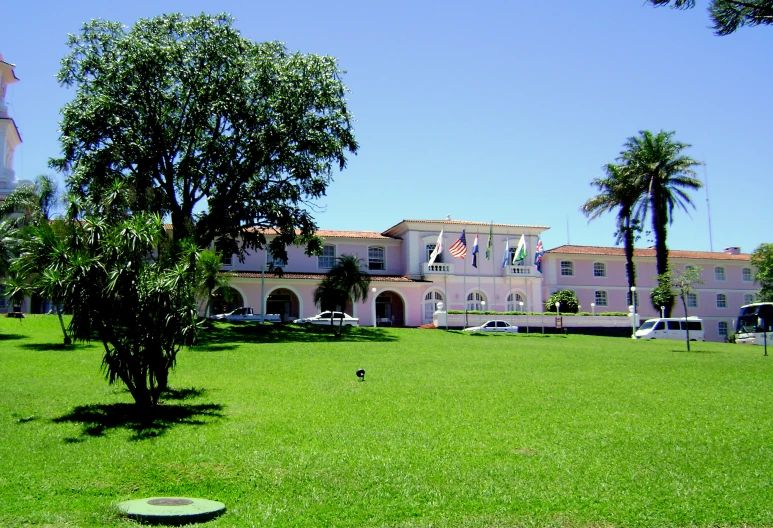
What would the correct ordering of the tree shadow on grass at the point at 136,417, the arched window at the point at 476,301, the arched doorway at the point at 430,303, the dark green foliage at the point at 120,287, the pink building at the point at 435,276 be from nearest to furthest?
the tree shadow on grass at the point at 136,417 < the dark green foliage at the point at 120,287 < the pink building at the point at 435,276 < the arched doorway at the point at 430,303 < the arched window at the point at 476,301

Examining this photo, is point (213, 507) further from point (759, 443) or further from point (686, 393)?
point (686, 393)

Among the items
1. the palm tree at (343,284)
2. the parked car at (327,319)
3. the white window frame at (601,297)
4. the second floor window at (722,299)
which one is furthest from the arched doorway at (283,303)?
the second floor window at (722,299)

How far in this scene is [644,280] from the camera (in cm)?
6103

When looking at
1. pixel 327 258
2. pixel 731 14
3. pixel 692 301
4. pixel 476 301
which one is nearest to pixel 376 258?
pixel 327 258

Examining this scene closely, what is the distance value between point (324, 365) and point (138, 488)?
12.7m

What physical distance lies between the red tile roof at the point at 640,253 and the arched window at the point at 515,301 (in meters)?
6.07

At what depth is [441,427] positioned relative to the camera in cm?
1266

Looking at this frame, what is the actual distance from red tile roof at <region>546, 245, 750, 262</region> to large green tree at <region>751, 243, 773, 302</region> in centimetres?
513

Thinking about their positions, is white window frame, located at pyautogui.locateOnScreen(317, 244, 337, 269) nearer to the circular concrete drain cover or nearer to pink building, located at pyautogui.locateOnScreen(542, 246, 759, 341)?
pink building, located at pyautogui.locateOnScreen(542, 246, 759, 341)

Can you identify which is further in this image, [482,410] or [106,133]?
[106,133]

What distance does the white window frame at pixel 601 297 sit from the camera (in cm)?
5956

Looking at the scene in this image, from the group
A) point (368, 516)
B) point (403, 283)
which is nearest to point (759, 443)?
point (368, 516)

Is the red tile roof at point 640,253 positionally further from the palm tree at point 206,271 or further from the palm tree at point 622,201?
the palm tree at point 206,271

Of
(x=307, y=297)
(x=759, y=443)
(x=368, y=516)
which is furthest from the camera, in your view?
(x=307, y=297)
